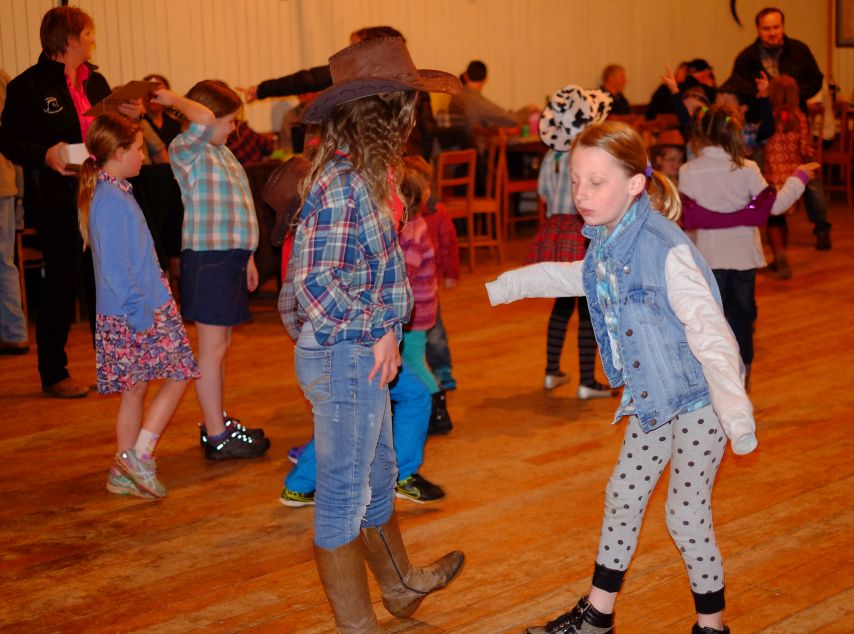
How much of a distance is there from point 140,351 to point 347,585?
159 centimetres

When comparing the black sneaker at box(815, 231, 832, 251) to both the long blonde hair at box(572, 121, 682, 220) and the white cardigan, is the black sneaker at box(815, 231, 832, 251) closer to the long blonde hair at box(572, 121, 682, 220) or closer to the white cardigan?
the long blonde hair at box(572, 121, 682, 220)

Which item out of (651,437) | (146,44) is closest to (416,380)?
(651,437)

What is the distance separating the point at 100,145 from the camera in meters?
3.97

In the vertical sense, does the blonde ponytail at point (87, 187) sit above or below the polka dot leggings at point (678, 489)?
above

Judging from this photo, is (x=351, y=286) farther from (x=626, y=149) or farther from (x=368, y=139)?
(x=626, y=149)

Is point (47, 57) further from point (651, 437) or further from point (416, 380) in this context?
point (651, 437)

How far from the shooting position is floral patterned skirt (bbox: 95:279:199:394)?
3.96 m

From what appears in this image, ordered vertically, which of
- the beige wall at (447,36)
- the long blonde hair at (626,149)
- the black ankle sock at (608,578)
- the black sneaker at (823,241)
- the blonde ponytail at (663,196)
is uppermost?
the beige wall at (447,36)

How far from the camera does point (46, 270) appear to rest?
5477 millimetres

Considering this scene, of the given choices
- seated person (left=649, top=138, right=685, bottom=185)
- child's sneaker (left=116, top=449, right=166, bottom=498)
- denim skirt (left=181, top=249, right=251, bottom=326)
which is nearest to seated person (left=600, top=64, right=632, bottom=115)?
seated person (left=649, top=138, right=685, bottom=185)

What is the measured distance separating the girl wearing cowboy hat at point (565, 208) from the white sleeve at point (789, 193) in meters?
0.87

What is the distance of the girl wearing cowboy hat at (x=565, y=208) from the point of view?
16.7ft

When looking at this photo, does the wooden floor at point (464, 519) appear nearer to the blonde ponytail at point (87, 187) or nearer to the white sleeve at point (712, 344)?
the white sleeve at point (712, 344)

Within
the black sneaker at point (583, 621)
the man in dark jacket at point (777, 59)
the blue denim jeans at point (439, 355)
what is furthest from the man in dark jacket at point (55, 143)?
the man in dark jacket at point (777, 59)
